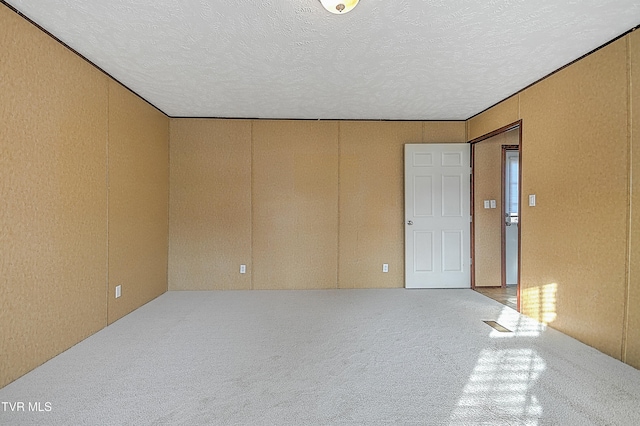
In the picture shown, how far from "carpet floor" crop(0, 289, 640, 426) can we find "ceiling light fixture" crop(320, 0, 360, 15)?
2.40 meters

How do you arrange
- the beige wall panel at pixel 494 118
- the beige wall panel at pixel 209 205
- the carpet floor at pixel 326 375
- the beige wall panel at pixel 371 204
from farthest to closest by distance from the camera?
the beige wall panel at pixel 371 204 < the beige wall panel at pixel 209 205 < the beige wall panel at pixel 494 118 < the carpet floor at pixel 326 375

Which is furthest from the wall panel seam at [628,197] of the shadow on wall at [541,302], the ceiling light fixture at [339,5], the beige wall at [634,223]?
the ceiling light fixture at [339,5]

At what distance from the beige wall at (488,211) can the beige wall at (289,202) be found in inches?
21.0

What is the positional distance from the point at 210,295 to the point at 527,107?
4.44 metres

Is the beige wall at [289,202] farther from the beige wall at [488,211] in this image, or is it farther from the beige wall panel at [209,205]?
the beige wall at [488,211]

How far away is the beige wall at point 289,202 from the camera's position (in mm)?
4719

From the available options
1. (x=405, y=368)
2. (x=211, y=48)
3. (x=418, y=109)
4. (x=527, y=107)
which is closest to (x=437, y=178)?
(x=418, y=109)

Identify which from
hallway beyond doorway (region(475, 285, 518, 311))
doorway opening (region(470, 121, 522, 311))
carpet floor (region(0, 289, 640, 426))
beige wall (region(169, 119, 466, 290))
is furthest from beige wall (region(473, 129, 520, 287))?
carpet floor (region(0, 289, 640, 426))

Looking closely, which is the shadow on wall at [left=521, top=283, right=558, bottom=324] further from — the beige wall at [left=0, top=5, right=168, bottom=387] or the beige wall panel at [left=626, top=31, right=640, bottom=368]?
the beige wall at [left=0, top=5, right=168, bottom=387]

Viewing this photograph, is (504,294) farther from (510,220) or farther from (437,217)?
(437,217)

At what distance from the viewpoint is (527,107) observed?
350 centimetres

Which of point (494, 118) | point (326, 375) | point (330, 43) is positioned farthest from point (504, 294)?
point (330, 43)

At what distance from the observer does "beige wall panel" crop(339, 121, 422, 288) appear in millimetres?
4816

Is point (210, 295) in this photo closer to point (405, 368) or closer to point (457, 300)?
point (405, 368)
